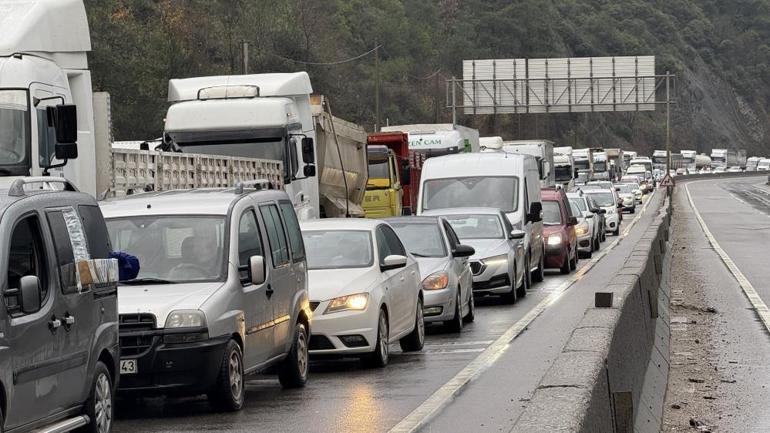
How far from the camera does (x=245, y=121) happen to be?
83.8 ft

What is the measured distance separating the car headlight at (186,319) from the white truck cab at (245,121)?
14.1 m

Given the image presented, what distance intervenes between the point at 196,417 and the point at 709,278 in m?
18.6

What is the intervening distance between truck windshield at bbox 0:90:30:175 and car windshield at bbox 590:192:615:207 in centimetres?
3862

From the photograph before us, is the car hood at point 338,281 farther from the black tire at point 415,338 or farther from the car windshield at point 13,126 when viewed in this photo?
the car windshield at point 13,126

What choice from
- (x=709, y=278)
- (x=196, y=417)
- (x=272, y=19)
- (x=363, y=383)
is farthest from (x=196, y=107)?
(x=272, y=19)

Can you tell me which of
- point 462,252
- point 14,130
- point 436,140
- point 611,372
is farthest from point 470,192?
point 436,140

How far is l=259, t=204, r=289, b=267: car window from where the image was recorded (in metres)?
12.8

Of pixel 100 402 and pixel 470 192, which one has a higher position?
pixel 470 192

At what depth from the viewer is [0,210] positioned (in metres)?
8.52

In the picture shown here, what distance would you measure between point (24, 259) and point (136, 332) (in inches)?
99.0

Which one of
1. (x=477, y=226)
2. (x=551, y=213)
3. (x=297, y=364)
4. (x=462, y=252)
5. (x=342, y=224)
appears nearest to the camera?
(x=297, y=364)

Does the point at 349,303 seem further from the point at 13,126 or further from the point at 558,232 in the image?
the point at 558,232

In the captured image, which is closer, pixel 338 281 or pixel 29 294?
pixel 29 294

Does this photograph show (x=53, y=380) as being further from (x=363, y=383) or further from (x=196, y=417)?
(x=363, y=383)
